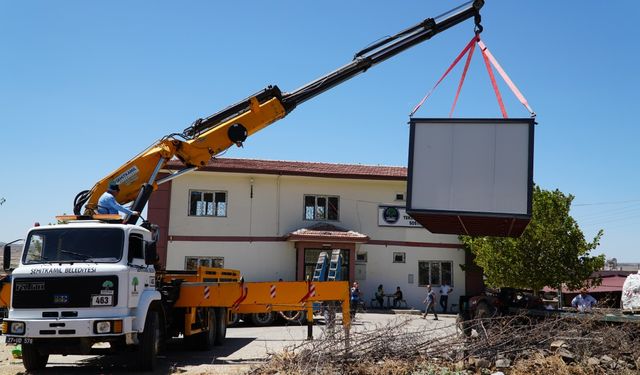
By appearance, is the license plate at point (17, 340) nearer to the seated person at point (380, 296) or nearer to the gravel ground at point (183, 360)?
the gravel ground at point (183, 360)

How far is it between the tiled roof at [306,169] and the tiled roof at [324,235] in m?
2.51

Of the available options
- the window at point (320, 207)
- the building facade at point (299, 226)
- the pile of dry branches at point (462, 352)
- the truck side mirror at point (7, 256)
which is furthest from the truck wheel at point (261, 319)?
the pile of dry branches at point (462, 352)

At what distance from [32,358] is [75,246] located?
81.4 inches

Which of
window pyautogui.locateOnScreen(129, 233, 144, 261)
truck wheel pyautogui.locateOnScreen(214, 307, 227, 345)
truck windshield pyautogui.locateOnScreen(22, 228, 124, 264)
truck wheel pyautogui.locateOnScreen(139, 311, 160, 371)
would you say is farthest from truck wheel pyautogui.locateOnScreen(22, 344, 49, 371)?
truck wheel pyautogui.locateOnScreen(214, 307, 227, 345)

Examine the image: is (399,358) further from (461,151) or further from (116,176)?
(116,176)

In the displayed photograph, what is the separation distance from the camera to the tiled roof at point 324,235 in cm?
2764

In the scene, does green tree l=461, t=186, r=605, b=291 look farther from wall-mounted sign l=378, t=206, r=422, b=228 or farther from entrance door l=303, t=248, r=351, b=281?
entrance door l=303, t=248, r=351, b=281

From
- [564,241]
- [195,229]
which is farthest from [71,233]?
[564,241]

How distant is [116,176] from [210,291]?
309 centimetres

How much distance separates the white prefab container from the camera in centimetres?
1070

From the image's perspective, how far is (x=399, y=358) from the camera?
Result: 963cm

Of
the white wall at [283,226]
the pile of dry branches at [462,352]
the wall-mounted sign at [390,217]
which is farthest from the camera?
the wall-mounted sign at [390,217]

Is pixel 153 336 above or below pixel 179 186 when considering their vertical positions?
below

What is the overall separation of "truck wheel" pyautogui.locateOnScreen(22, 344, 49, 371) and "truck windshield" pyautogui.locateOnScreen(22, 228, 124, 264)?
1449 mm
